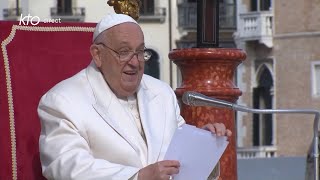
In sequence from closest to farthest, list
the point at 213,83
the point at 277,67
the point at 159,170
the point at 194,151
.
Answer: the point at 159,170, the point at 194,151, the point at 213,83, the point at 277,67

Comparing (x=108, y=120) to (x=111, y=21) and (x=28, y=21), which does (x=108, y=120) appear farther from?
(x=28, y=21)

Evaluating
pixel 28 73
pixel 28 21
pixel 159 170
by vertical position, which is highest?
pixel 28 21

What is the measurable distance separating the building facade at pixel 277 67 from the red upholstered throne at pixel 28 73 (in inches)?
664

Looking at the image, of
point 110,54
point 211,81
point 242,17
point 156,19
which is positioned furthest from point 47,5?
point 110,54

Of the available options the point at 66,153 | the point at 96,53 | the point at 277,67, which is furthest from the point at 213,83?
the point at 277,67

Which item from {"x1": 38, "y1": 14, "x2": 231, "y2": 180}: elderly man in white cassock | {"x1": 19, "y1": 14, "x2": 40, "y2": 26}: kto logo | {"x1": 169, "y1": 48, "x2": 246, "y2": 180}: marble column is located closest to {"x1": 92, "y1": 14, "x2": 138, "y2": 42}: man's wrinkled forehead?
{"x1": 38, "y1": 14, "x2": 231, "y2": 180}: elderly man in white cassock

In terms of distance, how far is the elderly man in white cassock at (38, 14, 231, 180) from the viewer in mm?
2678

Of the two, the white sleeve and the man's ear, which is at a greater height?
the man's ear

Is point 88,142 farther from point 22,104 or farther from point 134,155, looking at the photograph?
point 22,104

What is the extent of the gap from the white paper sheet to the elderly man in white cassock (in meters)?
0.03

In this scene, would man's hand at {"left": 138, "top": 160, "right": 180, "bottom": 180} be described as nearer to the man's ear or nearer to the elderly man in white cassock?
the elderly man in white cassock

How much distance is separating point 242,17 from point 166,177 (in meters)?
18.1

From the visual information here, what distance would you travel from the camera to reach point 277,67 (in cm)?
2061

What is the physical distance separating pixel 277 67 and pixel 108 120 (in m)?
18.0
